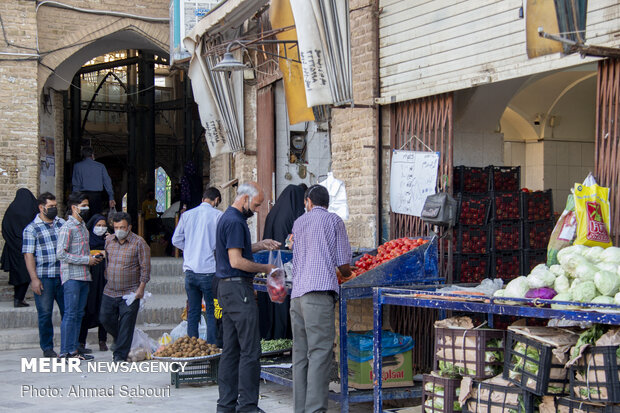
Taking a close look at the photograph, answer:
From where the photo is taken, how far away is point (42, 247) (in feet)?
30.5

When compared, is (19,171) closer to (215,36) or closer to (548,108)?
(215,36)

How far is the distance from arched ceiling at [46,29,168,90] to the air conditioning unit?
1716 millimetres

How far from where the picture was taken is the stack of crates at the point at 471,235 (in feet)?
25.0

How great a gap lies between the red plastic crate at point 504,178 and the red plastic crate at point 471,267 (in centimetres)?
71

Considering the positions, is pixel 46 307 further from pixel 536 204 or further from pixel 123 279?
pixel 536 204

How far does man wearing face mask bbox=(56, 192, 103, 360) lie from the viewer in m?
9.04

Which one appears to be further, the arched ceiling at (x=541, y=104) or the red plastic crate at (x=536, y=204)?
the arched ceiling at (x=541, y=104)

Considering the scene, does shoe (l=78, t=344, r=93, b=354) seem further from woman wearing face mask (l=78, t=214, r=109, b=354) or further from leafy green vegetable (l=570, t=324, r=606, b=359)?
leafy green vegetable (l=570, t=324, r=606, b=359)

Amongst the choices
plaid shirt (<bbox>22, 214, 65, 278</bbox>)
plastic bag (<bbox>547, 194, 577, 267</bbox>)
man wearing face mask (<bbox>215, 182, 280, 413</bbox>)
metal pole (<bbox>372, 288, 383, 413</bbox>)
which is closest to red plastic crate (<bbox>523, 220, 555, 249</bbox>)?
plastic bag (<bbox>547, 194, 577, 267</bbox>)

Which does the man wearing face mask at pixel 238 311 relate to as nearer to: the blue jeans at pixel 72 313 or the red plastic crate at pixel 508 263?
the red plastic crate at pixel 508 263

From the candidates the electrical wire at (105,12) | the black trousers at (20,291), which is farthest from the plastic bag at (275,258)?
the electrical wire at (105,12)

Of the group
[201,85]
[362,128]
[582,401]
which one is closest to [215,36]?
[201,85]

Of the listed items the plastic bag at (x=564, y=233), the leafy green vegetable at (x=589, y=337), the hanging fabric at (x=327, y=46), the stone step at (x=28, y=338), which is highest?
the hanging fabric at (x=327, y=46)

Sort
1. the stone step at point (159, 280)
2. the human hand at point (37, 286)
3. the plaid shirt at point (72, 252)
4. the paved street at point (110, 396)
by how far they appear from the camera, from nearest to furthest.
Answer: the paved street at point (110, 396), the plaid shirt at point (72, 252), the human hand at point (37, 286), the stone step at point (159, 280)
